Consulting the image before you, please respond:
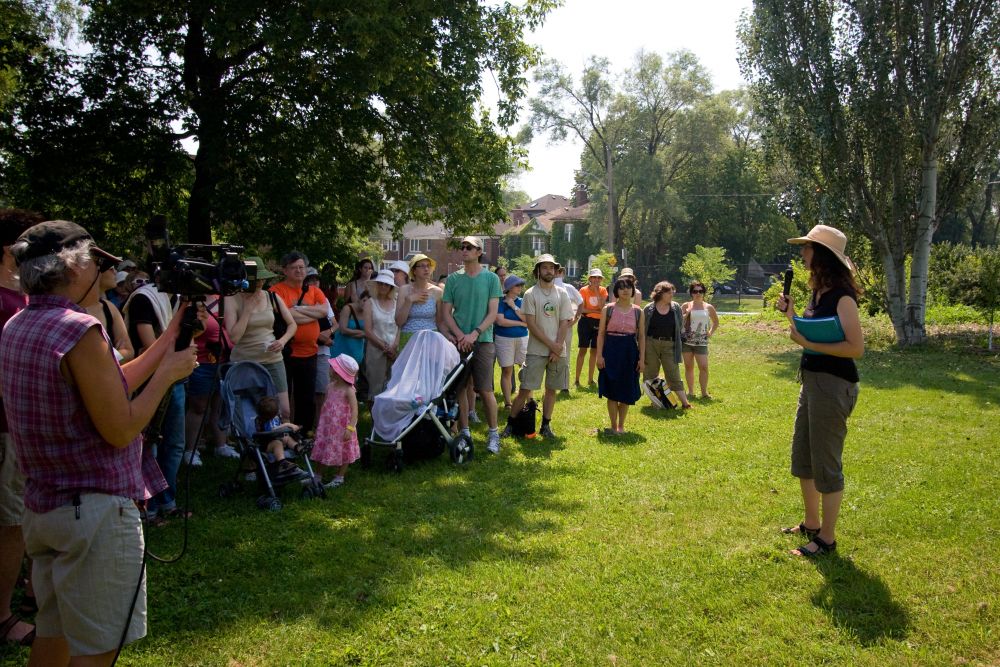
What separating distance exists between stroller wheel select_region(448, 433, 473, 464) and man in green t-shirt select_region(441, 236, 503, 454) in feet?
1.59

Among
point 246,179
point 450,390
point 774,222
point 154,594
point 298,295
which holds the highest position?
point 774,222

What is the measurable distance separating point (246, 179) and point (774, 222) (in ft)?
171

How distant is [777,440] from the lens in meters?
8.23

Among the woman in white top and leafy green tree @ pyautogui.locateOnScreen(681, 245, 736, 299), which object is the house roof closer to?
leafy green tree @ pyautogui.locateOnScreen(681, 245, 736, 299)

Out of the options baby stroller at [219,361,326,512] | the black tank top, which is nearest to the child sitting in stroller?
baby stroller at [219,361,326,512]

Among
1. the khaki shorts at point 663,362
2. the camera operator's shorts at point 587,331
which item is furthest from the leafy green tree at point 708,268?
the khaki shorts at point 663,362

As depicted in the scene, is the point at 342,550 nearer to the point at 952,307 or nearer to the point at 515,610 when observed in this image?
the point at 515,610

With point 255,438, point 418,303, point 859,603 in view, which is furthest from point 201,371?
point 859,603

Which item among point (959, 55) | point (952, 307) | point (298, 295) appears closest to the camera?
point (298, 295)

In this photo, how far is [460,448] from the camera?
732cm

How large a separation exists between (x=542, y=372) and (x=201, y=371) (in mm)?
3779

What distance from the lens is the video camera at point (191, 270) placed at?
2643 mm

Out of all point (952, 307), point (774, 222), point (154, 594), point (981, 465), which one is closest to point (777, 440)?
point (981, 465)

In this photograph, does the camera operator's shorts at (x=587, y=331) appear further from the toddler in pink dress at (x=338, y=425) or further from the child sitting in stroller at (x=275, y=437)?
the child sitting in stroller at (x=275, y=437)
